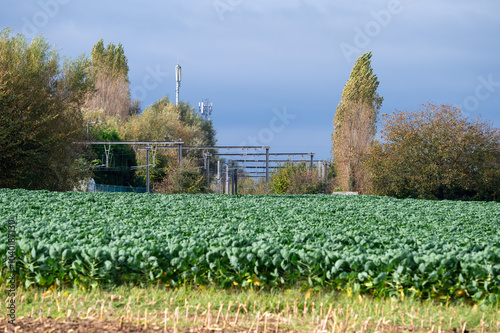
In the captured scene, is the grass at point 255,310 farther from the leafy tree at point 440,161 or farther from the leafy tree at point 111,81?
the leafy tree at point 111,81

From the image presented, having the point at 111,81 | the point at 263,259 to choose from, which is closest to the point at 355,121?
the point at 263,259

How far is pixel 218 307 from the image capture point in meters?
4.92

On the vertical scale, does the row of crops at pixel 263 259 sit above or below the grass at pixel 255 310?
above

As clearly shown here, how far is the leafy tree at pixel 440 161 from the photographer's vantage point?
18953mm

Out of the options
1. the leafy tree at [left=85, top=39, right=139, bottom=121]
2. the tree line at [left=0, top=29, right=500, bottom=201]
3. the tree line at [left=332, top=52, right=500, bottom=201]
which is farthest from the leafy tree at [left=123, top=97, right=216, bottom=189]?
the tree line at [left=332, top=52, right=500, bottom=201]

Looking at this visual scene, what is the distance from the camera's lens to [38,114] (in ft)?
59.6

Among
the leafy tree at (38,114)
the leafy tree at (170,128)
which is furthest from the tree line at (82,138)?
the leafy tree at (170,128)

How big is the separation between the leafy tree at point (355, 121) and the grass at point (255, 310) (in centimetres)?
2164

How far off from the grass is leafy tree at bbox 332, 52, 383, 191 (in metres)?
21.6

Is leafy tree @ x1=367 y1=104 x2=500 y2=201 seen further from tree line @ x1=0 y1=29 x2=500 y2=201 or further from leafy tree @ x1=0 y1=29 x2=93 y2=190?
leafy tree @ x1=0 y1=29 x2=93 y2=190

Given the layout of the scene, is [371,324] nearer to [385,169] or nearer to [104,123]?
[385,169]

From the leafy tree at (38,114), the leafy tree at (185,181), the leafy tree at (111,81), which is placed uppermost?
the leafy tree at (111,81)

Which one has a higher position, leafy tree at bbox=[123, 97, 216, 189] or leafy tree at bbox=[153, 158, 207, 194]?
leafy tree at bbox=[123, 97, 216, 189]

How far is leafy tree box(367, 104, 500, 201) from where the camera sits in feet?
62.2
